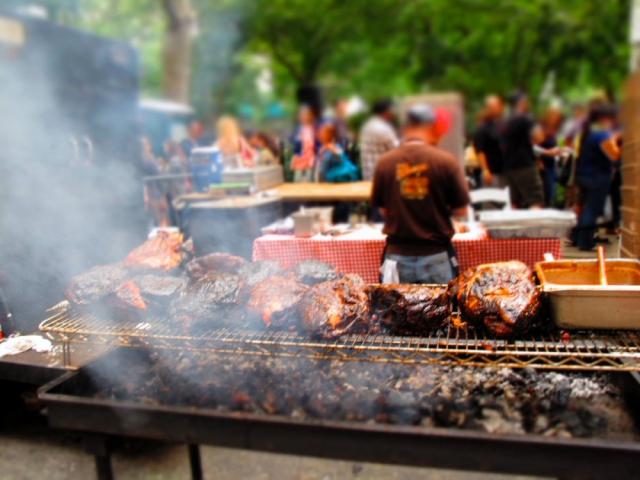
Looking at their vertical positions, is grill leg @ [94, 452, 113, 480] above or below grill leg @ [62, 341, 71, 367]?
below

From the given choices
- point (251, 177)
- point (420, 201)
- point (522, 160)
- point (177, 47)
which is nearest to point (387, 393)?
point (420, 201)

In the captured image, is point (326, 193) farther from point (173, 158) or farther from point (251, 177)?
point (173, 158)

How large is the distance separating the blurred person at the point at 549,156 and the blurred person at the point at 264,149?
162 inches

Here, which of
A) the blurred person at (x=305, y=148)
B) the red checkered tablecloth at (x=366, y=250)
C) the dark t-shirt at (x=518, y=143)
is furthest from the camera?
the blurred person at (x=305, y=148)

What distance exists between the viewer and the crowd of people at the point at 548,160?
23.5 ft

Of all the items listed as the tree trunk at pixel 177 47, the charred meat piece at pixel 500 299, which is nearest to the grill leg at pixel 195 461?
the charred meat piece at pixel 500 299

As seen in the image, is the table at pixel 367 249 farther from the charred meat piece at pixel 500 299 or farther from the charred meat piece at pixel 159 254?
the charred meat piece at pixel 500 299

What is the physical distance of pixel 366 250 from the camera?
16.3ft

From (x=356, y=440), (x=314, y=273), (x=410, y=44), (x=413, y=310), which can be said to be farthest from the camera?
(x=410, y=44)

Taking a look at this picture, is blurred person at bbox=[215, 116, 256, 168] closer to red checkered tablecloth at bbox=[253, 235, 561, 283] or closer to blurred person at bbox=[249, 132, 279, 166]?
blurred person at bbox=[249, 132, 279, 166]

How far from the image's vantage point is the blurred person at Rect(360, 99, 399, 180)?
7.59m

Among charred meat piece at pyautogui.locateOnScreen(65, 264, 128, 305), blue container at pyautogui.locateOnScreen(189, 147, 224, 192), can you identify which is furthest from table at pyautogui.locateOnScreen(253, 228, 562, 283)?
blue container at pyautogui.locateOnScreen(189, 147, 224, 192)

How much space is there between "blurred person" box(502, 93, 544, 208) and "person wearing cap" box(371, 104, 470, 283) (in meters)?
3.95

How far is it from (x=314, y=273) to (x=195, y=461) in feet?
4.27
